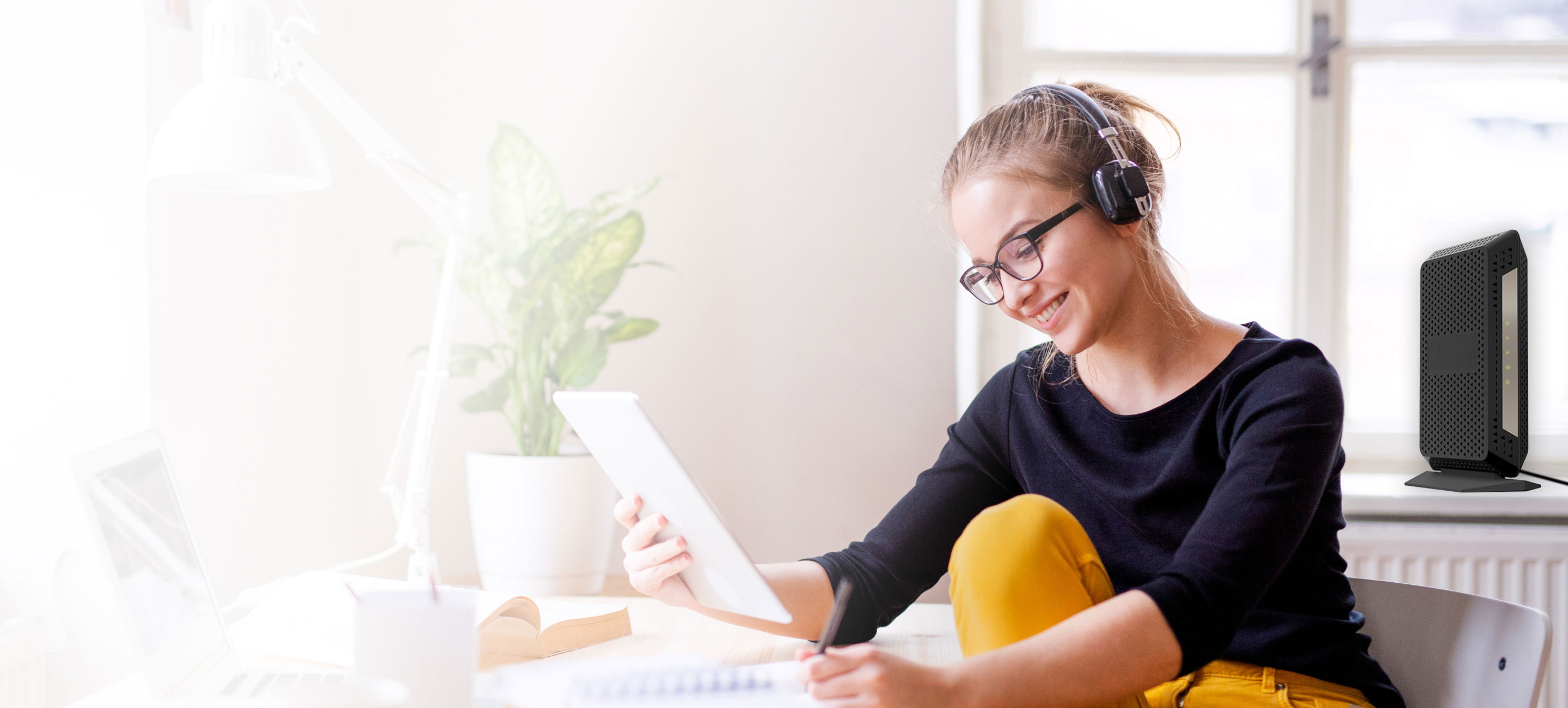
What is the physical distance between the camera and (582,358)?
4.73ft

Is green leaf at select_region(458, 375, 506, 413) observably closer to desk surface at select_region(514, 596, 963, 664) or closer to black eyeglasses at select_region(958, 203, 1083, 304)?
desk surface at select_region(514, 596, 963, 664)

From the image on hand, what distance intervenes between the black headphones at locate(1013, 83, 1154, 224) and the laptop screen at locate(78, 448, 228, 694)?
85 centimetres

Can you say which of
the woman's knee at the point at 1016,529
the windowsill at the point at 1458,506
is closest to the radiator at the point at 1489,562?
the windowsill at the point at 1458,506

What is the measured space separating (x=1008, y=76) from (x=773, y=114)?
493 millimetres

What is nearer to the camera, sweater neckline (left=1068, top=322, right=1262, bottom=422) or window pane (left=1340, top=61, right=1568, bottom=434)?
sweater neckline (left=1068, top=322, right=1262, bottom=422)

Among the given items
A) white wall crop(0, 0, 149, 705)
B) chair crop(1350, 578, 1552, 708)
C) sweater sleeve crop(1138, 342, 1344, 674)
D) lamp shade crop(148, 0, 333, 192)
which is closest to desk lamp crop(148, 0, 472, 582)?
lamp shade crop(148, 0, 333, 192)

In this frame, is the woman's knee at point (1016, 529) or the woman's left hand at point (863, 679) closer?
the woman's left hand at point (863, 679)

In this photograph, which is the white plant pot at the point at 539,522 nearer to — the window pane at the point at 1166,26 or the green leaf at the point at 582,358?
the green leaf at the point at 582,358

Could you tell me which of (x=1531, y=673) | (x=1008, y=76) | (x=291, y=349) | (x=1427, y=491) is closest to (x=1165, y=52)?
(x=1008, y=76)

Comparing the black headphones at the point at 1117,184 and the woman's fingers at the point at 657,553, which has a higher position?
the black headphones at the point at 1117,184

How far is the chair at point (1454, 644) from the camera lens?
31.5 inches

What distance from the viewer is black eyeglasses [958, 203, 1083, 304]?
3.02ft

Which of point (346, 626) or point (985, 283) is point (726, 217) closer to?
point (985, 283)

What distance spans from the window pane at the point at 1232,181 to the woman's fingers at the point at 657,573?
138 centimetres
